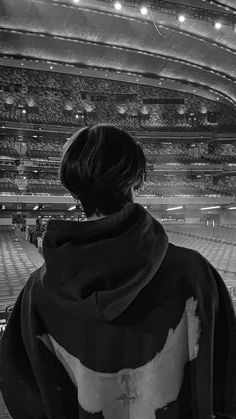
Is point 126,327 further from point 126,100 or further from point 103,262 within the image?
point 126,100

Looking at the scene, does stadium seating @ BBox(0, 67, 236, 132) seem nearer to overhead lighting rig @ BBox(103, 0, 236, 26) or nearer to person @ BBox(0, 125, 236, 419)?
overhead lighting rig @ BBox(103, 0, 236, 26)

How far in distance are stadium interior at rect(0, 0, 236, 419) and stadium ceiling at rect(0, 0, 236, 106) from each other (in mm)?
61

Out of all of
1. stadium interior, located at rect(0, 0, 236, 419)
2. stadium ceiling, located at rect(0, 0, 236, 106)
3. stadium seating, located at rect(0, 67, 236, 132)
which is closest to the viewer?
stadium ceiling, located at rect(0, 0, 236, 106)

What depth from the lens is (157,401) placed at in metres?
0.64

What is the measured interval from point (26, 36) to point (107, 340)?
2058cm

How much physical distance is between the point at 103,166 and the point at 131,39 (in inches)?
751

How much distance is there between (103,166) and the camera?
0.62 m

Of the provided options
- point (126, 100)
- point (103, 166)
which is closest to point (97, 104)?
point (126, 100)

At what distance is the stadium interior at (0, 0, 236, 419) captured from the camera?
1566cm

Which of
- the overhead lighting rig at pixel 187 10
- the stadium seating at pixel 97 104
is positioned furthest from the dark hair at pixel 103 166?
the stadium seating at pixel 97 104

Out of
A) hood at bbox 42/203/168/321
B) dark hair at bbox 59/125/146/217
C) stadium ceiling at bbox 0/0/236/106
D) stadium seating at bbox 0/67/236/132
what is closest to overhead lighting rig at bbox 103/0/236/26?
stadium ceiling at bbox 0/0/236/106

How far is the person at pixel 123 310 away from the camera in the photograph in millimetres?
585

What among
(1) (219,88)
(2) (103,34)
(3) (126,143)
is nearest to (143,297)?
(3) (126,143)

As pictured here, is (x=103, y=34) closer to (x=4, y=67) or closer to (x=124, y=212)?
(x=4, y=67)
